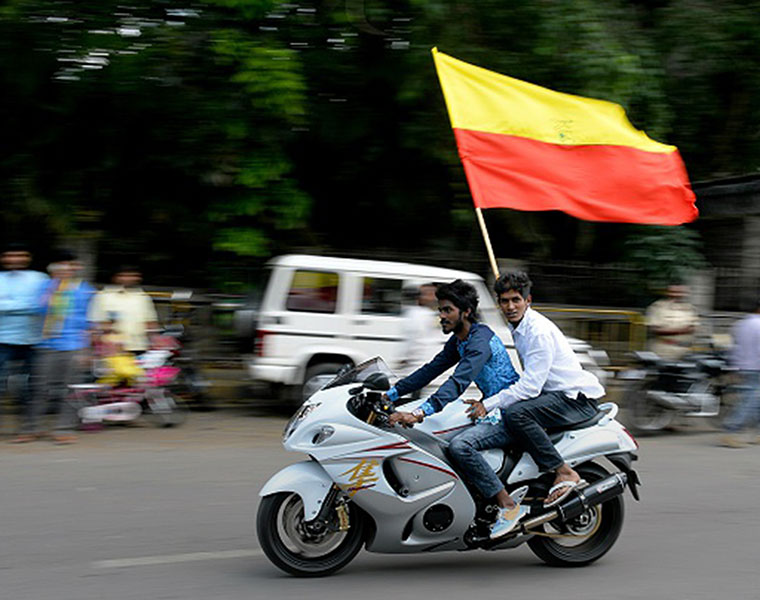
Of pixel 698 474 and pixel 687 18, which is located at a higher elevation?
pixel 687 18

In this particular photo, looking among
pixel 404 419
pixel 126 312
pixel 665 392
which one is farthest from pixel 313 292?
pixel 404 419

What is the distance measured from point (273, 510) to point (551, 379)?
5.78 feet

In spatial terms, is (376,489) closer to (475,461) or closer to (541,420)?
(475,461)

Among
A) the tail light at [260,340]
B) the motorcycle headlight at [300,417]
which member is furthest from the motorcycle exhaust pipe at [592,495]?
the tail light at [260,340]

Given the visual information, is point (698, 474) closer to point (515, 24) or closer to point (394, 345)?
point (394, 345)

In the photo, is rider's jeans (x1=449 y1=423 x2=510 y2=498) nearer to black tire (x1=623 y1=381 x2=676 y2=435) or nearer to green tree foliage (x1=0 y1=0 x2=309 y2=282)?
black tire (x1=623 y1=381 x2=676 y2=435)

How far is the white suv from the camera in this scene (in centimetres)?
1103

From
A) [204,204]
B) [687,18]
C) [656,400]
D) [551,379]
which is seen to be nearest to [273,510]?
[551,379]

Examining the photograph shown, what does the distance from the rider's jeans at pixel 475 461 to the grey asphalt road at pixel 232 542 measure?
1.84 feet

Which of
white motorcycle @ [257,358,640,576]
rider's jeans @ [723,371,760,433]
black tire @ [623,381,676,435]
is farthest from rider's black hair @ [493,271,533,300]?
rider's jeans @ [723,371,760,433]

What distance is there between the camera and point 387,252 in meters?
15.6

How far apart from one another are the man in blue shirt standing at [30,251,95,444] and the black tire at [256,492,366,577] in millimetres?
4986

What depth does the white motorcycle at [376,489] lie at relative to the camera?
17.6ft

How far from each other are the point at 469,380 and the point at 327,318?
580cm
